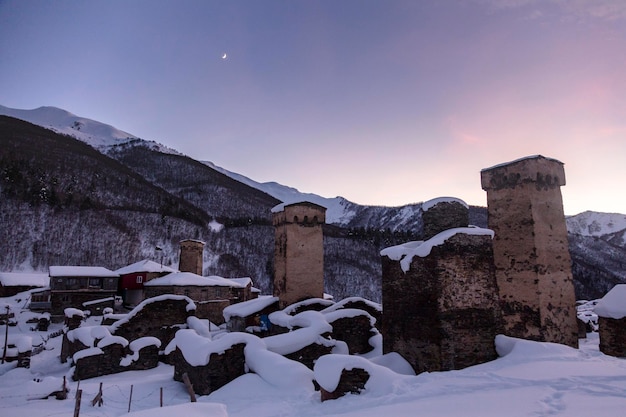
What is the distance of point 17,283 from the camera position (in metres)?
45.6

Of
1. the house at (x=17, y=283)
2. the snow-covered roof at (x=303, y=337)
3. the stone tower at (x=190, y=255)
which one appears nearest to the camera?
the snow-covered roof at (x=303, y=337)

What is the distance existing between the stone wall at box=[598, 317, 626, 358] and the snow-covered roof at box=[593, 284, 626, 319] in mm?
194

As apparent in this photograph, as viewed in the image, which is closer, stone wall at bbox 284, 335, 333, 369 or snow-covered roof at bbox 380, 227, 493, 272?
snow-covered roof at bbox 380, 227, 493, 272

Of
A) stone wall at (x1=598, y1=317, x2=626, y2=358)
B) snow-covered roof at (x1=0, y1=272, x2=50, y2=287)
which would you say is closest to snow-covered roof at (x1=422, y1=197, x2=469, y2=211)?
stone wall at (x1=598, y1=317, x2=626, y2=358)

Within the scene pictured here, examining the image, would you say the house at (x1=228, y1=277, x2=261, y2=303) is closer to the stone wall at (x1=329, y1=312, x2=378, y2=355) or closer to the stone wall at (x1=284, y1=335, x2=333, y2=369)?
the stone wall at (x1=329, y1=312, x2=378, y2=355)

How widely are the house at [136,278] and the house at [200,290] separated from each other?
6731 mm

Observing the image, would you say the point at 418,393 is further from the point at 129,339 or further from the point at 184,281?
the point at 184,281

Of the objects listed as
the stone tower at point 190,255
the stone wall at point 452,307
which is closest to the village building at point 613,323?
the stone wall at point 452,307

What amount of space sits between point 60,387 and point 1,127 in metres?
119

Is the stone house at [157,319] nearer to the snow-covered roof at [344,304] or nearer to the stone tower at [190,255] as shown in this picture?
the snow-covered roof at [344,304]

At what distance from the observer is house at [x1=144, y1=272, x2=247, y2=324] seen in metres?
33.5

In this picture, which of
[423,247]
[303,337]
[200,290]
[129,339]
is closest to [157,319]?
[129,339]

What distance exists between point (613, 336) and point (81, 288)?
4248cm

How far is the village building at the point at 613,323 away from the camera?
49.7 feet
